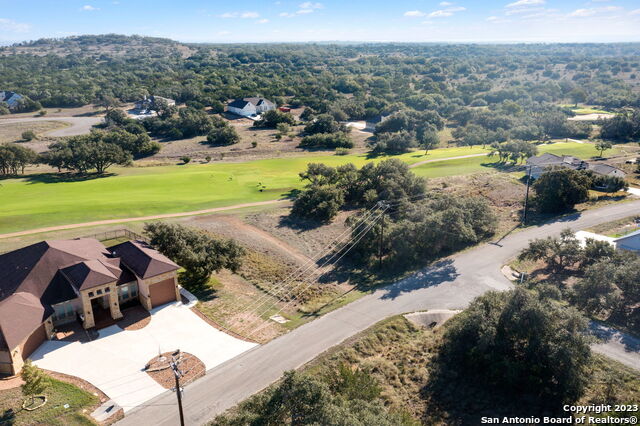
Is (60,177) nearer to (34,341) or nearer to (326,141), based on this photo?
(34,341)

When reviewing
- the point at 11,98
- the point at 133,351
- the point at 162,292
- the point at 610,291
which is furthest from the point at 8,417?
the point at 11,98

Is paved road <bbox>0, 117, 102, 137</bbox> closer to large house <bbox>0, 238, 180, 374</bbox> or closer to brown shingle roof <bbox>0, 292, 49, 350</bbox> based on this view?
large house <bbox>0, 238, 180, 374</bbox>

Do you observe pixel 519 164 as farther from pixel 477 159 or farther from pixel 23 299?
pixel 23 299

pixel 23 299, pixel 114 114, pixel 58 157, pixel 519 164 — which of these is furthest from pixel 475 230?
pixel 114 114

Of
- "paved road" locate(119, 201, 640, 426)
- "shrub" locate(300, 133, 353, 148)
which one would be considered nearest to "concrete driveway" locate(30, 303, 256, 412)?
"paved road" locate(119, 201, 640, 426)

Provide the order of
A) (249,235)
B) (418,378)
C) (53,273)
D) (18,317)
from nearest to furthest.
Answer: (418,378) → (18,317) → (53,273) → (249,235)

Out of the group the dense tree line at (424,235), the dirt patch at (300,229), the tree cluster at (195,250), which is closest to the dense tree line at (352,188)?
the dirt patch at (300,229)
